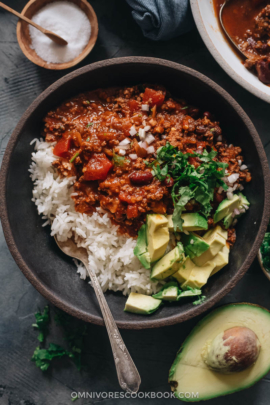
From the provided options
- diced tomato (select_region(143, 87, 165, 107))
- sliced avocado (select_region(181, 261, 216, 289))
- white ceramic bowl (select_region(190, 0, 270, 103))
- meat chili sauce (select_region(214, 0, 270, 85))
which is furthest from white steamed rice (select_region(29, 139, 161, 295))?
meat chili sauce (select_region(214, 0, 270, 85))

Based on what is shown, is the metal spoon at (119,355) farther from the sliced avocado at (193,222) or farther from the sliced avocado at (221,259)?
the sliced avocado at (221,259)

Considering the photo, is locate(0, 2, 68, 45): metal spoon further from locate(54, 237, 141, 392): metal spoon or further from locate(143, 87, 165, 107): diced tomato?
locate(54, 237, 141, 392): metal spoon

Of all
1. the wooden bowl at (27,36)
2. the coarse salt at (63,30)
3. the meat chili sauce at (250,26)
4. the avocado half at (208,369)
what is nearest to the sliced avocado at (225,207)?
the avocado half at (208,369)

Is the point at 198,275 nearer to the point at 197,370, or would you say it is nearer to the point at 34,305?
the point at 197,370

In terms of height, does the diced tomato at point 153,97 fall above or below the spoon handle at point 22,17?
above

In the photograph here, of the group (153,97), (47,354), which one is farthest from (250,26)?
(47,354)

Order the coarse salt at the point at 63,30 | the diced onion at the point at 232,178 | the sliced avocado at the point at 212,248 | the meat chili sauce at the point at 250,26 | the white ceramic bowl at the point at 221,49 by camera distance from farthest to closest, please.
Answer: the coarse salt at the point at 63,30, the meat chili sauce at the point at 250,26, the white ceramic bowl at the point at 221,49, the diced onion at the point at 232,178, the sliced avocado at the point at 212,248
